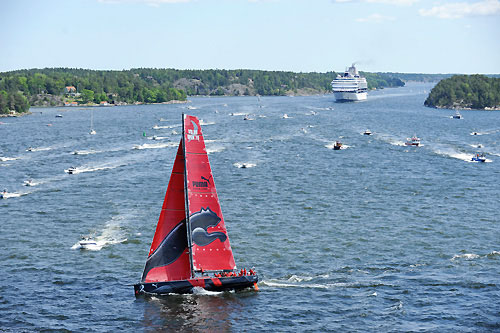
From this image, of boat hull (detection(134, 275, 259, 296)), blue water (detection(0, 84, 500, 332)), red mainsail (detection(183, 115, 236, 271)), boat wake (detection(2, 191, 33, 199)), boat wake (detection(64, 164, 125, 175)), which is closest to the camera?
blue water (detection(0, 84, 500, 332))

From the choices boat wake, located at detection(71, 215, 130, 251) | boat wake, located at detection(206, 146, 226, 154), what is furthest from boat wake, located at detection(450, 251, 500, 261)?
boat wake, located at detection(206, 146, 226, 154)

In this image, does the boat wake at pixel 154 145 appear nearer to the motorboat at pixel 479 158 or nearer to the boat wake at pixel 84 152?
the boat wake at pixel 84 152

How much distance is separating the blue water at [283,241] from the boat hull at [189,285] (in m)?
0.84

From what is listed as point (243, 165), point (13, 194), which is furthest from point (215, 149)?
point (13, 194)

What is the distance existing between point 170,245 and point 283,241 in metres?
19.3

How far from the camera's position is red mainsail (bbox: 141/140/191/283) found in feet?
164

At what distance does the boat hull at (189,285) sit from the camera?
49.8m

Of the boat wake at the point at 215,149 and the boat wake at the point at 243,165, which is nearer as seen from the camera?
the boat wake at the point at 243,165

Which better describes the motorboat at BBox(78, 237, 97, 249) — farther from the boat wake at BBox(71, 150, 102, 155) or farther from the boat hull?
the boat wake at BBox(71, 150, 102, 155)

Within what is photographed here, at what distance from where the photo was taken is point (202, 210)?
4941 centimetres

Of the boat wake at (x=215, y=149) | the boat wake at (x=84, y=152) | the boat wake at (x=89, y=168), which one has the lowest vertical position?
the boat wake at (x=89, y=168)

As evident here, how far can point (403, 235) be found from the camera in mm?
68938

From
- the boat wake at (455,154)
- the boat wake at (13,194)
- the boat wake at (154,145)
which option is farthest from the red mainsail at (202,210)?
the boat wake at (154,145)

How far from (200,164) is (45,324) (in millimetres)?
17141
